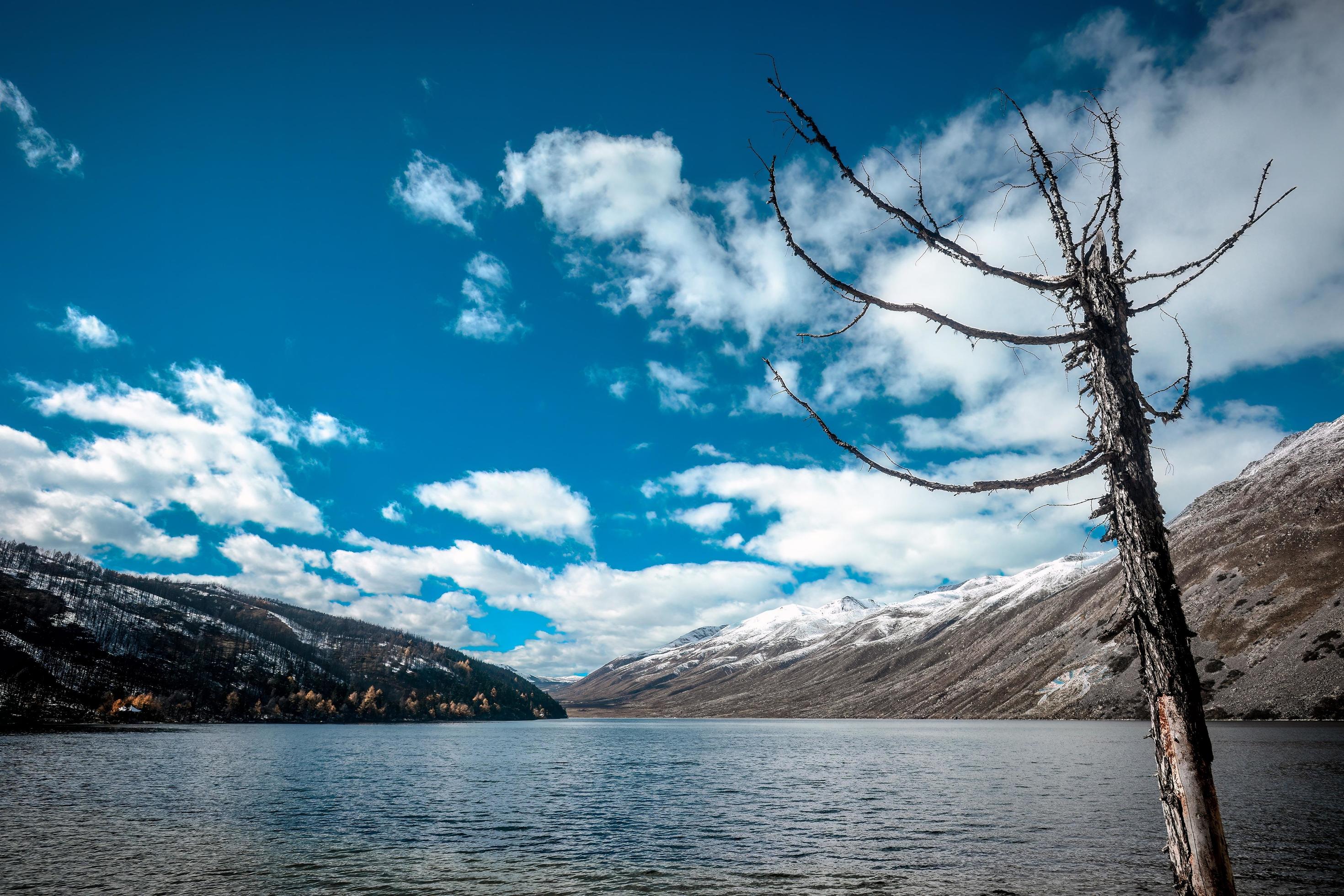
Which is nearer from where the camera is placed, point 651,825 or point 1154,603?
point 1154,603

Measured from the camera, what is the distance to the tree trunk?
27.4 feet

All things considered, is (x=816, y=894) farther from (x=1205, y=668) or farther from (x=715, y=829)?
(x=1205, y=668)

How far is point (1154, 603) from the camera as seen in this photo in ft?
29.0

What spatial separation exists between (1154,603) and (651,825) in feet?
138

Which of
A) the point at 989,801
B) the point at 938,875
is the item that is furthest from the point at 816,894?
the point at 989,801

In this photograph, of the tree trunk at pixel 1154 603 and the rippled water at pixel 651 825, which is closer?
the tree trunk at pixel 1154 603

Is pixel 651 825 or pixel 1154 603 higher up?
pixel 1154 603

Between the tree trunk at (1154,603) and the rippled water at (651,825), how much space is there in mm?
22915

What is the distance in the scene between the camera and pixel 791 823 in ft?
142

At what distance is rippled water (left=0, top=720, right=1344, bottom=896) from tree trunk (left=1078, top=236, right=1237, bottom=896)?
2291 cm

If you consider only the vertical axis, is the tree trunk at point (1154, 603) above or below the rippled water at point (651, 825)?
above

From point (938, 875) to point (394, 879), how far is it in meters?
24.2

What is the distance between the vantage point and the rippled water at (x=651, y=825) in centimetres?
2862

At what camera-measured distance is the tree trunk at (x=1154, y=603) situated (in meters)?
8.36
